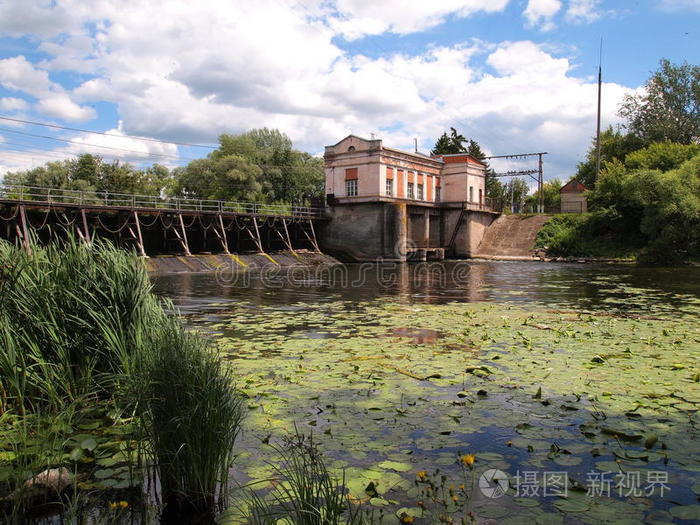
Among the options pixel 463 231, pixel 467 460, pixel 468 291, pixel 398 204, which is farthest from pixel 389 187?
pixel 467 460

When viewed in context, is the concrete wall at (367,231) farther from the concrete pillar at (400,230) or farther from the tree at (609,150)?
the tree at (609,150)

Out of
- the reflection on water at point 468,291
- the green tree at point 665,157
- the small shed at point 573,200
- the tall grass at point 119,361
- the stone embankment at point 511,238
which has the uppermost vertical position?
the green tree at point 665,157

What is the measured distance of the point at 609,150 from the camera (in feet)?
185

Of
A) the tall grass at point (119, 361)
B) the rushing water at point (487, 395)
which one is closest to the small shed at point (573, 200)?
the rushing water at point (487, 395)

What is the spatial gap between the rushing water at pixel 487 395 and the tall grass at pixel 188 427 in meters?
0.41

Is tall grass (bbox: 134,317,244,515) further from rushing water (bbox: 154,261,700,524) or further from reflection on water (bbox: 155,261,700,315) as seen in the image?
reflection on water (bbox: 155,261,700,315)

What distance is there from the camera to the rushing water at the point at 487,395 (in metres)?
3.81

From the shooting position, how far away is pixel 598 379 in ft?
20.8

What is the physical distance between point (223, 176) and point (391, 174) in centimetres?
2162

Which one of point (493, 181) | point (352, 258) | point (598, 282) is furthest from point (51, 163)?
point (598, 282)

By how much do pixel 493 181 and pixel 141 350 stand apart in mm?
71890

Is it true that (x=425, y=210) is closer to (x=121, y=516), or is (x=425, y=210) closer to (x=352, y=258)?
(x=352, y=258)

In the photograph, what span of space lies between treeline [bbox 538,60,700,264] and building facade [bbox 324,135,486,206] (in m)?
8.67

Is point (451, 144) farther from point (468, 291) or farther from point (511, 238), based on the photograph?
point (468, 291)
